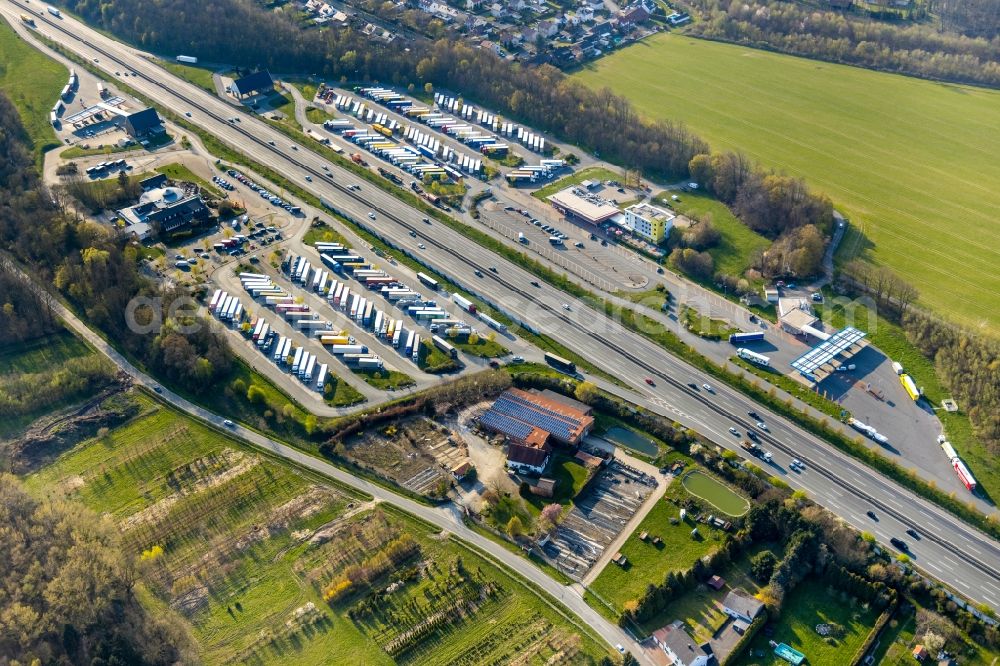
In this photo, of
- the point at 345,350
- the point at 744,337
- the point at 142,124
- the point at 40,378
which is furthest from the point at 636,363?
the point at 142,124

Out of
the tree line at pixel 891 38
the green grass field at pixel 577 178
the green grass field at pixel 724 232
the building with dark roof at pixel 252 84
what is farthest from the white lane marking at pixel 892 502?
the building with dark roof at pixel 252 84

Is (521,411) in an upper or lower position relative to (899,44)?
lower

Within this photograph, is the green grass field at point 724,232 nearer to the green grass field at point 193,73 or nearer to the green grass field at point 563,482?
the green grass field at point 563,482

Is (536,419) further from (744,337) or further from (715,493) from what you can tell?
(744,337)

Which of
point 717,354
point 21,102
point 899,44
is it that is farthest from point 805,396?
point 21,102

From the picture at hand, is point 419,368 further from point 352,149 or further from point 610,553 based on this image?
point 352,149
